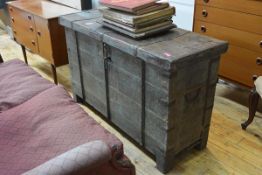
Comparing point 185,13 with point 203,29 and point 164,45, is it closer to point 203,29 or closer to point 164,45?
point 203,29

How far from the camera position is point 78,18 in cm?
201

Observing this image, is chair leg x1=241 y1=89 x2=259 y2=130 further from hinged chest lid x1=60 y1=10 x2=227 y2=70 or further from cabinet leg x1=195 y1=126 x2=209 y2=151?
hinged chest lid x1=60 y1=10 x2=227 y2=70

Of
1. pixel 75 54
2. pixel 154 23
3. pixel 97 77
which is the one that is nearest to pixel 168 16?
pixel 154 23

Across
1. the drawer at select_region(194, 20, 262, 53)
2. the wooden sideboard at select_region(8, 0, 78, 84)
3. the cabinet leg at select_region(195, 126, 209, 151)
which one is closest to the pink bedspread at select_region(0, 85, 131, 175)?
the cabinet leg at select_region(195, 126, 209, 151)

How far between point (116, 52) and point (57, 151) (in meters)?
0.74

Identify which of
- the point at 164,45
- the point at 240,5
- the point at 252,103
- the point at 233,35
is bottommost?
the point at 252,103

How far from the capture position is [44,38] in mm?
2455

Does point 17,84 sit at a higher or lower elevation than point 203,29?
lower

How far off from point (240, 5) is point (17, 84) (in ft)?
4.94

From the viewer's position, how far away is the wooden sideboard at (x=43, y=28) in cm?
238

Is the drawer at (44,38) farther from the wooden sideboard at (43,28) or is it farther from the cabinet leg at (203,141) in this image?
the cabinet leg at (203,141)

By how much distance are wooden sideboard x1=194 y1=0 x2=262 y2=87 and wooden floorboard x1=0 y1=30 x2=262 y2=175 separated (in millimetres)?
258

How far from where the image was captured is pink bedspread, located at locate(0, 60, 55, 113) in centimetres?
148

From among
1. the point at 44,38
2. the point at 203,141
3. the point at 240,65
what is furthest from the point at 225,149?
the point at 44,38
